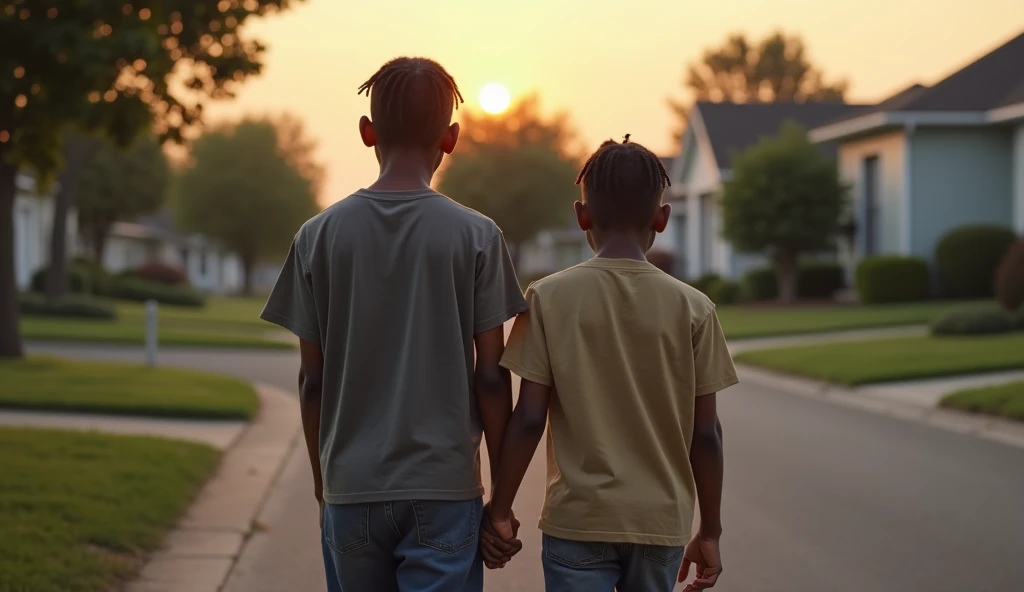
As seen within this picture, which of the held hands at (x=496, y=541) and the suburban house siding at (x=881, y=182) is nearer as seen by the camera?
the held hands at (x=496, y=541)

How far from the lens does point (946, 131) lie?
2856 centimetres

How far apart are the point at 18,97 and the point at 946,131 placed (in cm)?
2189

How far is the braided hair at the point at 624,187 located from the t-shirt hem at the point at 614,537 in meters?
0.82

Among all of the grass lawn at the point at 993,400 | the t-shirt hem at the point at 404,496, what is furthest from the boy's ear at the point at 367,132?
the grass lawn at the point at 993,400

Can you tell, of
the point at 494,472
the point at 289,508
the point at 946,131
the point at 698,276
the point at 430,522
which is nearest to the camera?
the point at 430,522

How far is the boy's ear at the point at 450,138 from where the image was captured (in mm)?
3197

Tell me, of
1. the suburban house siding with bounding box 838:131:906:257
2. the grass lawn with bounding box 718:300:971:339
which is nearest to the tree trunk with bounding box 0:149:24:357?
the grass lawn with bounding box 718:300:971:339

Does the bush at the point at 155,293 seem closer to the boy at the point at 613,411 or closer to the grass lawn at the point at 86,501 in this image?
the grass lawn at the point at 86,501

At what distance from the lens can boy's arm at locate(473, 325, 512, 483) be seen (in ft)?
10.1

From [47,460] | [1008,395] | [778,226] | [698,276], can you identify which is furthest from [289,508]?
[698,276]

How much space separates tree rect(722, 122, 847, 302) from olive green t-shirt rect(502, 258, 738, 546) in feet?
91.5

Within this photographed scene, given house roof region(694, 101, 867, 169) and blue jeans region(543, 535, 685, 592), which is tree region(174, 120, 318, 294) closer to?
house roof region(694, 101, 867, 169)

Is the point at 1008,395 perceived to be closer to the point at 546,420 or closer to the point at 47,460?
the point at 47,460

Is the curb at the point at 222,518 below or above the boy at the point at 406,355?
below
